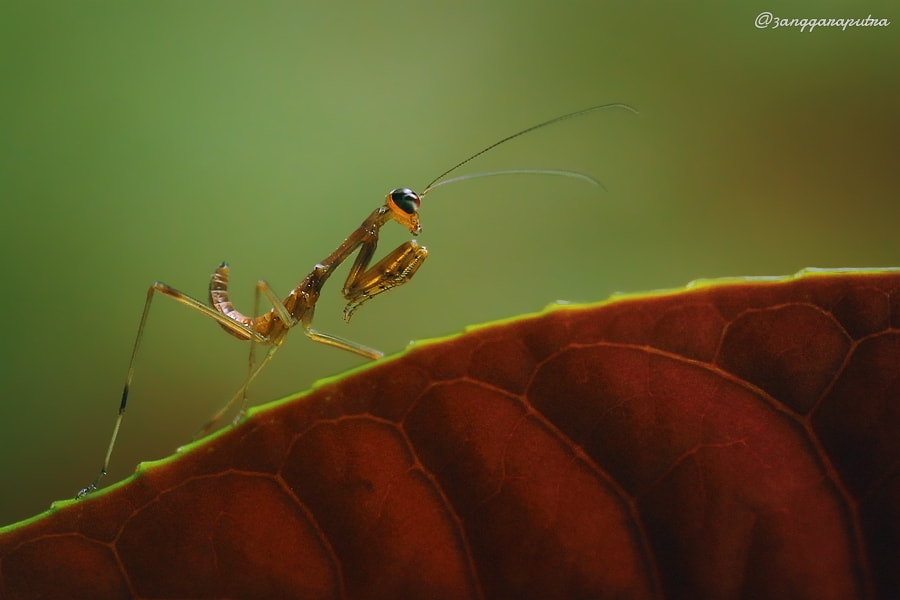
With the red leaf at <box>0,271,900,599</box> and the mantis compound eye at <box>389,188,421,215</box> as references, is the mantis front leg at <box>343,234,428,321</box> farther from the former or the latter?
the red leaf at <box>0,271,900,599</box>

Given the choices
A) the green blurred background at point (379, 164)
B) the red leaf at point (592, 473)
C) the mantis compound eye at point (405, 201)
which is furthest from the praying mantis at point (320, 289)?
the red leaf at point (592, 473)

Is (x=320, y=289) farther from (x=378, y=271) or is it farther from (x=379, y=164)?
(x=379, y=164)

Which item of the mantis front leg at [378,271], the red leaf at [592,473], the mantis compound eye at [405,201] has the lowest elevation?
the red leaf at [592,473]

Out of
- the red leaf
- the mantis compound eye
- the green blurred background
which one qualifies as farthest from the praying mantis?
the red leaf

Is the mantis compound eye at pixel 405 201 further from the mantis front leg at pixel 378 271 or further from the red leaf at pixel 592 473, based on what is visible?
the red leaf at pixel 592 473

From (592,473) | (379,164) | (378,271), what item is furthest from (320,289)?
(592,473)

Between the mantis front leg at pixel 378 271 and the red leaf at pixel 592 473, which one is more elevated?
the mantis front leg at pixel 378 271

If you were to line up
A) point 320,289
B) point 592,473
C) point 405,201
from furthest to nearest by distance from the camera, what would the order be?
point 320,289, point 405,201, point 592,473
